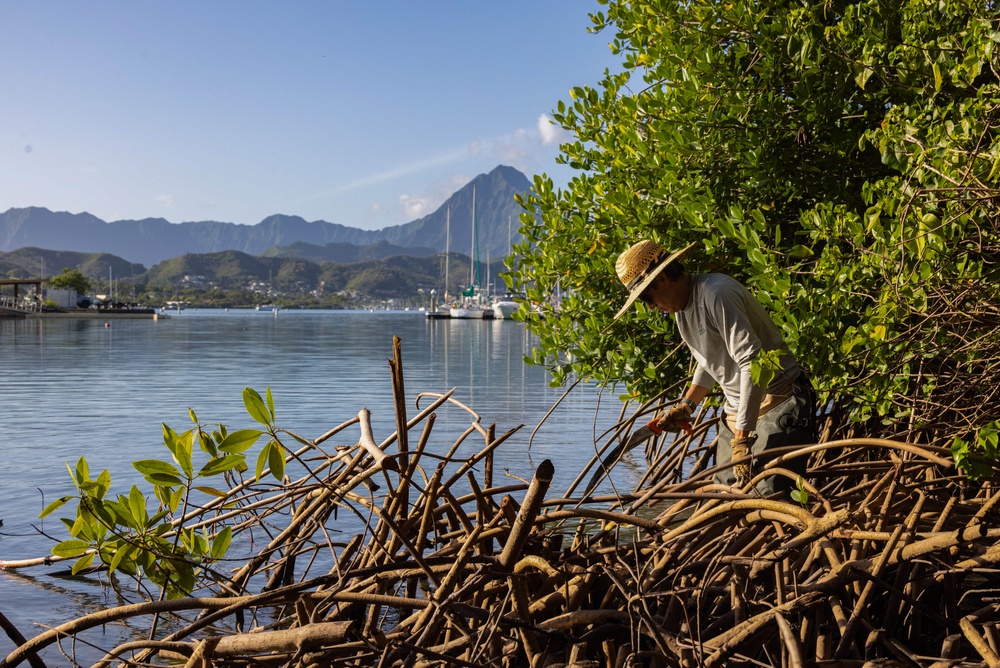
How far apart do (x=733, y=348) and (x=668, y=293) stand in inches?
15.8

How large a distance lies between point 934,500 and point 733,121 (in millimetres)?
2507

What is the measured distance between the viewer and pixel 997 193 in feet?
11.6

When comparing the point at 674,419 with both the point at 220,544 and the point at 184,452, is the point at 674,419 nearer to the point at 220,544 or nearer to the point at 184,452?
the point at 220,544

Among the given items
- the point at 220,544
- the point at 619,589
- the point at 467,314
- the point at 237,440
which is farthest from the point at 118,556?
the point at 467,314

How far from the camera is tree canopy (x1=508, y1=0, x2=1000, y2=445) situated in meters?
4.02

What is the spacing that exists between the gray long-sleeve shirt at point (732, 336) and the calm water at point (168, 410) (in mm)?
2684

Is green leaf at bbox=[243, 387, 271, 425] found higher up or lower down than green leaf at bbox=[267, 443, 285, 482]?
higher up

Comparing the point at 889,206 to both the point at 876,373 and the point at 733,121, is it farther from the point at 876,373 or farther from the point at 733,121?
the point at 733,121

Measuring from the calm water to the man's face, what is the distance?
2.90 meters

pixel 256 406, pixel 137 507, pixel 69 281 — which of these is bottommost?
pixel 137 507

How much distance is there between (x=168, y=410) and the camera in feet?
59.3

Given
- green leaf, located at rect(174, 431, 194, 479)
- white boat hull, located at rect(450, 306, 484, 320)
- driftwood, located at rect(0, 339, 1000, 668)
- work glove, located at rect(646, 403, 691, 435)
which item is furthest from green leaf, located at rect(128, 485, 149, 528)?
white boat hull, located at rect(450, 306, 484, 320)

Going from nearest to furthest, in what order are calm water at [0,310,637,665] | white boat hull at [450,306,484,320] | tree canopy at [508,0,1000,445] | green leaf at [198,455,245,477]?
green leaf at [198,455,245,477]
tree canopy at [508,0,1000,445]
calm water at [0,310,637,665]
white boat hull at [450,306,484,320]

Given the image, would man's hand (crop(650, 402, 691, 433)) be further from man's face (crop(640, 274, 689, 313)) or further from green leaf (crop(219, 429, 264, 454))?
green leaf (crop(219, 429, 264, 454))
